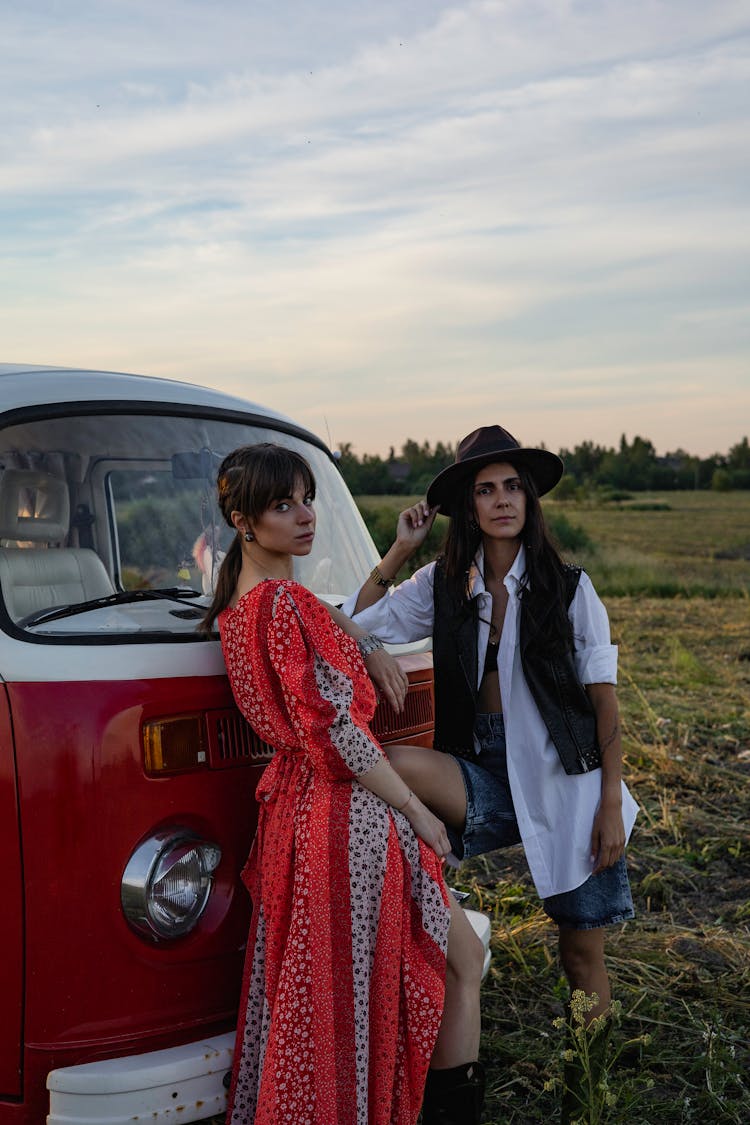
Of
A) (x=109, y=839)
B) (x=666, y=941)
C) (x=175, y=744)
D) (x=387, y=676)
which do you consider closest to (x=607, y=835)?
(x=387, y=676)

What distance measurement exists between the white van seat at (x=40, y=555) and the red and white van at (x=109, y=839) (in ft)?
0.03

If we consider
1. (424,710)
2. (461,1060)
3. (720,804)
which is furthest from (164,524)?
(720,804)

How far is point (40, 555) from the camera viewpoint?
316 centimetres

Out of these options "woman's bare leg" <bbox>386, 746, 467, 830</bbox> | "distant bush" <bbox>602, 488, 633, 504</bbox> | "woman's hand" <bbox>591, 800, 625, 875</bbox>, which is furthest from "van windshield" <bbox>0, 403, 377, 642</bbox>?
"distant bush" <bbox>602, 488, 633, 504</bbox>

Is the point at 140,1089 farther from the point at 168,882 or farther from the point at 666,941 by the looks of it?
the point at 666,941

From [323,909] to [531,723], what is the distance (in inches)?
33.3

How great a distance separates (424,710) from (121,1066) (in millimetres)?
1295

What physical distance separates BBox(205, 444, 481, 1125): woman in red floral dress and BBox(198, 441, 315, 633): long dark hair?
0.53ft

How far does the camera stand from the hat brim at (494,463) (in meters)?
3.28

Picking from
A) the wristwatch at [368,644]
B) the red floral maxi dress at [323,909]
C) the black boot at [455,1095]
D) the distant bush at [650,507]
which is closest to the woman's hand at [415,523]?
the wristwatch at [368,644]

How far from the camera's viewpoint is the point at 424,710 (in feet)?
11.1

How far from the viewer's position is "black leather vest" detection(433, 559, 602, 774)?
121 inches

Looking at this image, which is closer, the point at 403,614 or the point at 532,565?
the point at 532,565

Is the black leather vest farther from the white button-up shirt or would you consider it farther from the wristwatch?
the wristwatch
